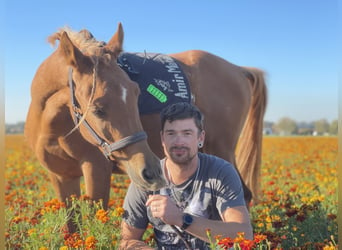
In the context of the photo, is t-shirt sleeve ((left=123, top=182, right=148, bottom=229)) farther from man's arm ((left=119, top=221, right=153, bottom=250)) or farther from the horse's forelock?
the horse's forelock

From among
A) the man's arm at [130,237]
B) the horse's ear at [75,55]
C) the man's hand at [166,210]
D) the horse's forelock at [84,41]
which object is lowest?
the man's arm at [130,237]

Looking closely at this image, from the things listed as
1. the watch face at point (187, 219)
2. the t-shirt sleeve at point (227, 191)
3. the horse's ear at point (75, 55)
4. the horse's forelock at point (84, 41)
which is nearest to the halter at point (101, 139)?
the horse's ear at point (75, 55)

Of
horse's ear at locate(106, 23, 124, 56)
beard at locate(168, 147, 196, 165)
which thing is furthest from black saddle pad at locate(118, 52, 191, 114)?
beard at locate(168, 147, 196, 165)

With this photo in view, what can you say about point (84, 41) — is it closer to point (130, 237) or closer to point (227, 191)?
point (130, 237)

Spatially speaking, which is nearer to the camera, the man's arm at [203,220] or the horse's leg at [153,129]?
the man's arm at [203,220]

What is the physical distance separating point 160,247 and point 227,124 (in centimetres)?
258

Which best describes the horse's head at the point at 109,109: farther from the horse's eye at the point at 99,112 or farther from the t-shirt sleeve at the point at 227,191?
the t-shirt sleeve at the point at 227,191

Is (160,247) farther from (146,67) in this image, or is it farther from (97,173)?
(146,67)

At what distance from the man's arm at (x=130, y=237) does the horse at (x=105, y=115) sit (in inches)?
12.3

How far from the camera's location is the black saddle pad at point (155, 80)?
4.27 m

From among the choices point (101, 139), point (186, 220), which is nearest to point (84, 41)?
point (101, 139)

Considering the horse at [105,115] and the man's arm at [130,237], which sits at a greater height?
the horse at [105,115]

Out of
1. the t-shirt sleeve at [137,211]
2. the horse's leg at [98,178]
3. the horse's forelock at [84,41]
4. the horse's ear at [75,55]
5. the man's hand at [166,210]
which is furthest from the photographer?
the horse's leg at [98,178]

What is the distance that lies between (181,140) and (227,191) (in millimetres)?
469
